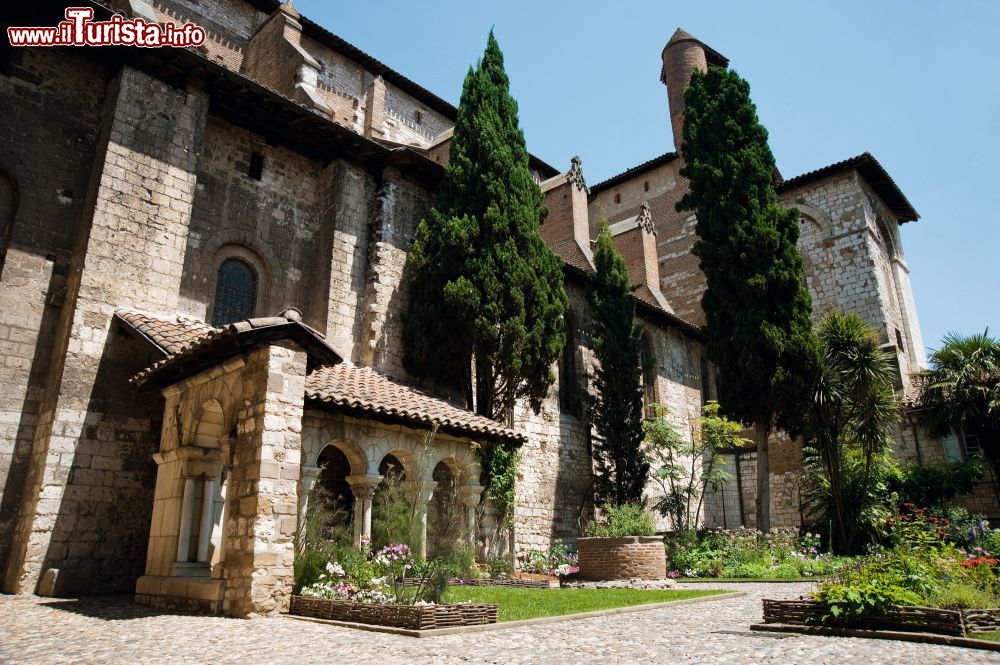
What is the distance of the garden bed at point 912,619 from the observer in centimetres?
598

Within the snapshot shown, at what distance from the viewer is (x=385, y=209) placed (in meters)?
15.6

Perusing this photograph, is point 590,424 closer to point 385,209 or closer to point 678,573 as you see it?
point 678,573

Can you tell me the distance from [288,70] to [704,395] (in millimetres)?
18903

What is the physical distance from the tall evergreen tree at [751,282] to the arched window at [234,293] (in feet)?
43.0

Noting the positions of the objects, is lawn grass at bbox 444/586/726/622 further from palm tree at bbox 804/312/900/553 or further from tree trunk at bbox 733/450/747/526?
tree trunk at bbox 733/450/747/526

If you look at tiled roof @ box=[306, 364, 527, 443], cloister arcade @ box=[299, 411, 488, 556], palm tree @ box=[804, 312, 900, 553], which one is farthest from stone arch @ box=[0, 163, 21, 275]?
palm tree @ box=[804, 312, 900, 553]

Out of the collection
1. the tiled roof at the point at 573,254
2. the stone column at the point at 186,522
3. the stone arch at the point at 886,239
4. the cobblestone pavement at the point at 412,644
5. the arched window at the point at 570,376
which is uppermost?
the stone arch at the point at 886,239

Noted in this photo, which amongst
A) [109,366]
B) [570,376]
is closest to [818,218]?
[570,376]

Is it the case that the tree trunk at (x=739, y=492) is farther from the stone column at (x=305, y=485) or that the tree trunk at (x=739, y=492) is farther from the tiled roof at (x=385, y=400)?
the stone column at (x=305, y=485)

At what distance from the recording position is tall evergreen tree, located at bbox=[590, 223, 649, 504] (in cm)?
1825

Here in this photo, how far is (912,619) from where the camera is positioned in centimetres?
619

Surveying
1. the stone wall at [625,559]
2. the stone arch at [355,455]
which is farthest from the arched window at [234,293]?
the stone wall at [625,559]

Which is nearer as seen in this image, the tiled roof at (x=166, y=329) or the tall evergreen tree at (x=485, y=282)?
the tiled roof at (x=166, y=329)

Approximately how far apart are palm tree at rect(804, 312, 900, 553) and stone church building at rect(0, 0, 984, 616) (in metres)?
6.77
